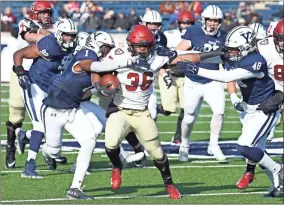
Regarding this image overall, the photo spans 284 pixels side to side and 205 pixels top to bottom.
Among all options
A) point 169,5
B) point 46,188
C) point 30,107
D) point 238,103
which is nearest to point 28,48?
point 30,107

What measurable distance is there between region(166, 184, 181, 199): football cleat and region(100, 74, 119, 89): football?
0.93 meters

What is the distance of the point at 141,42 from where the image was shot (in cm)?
761

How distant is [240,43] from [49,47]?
177 cm

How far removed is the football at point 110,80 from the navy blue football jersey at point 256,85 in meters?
0.99

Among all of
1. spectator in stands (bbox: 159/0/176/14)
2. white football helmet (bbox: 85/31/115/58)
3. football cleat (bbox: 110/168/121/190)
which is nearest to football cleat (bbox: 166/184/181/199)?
football cleat (bbox: 110/168/121/190)

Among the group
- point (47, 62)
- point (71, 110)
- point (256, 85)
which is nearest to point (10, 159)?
point (47, 62)

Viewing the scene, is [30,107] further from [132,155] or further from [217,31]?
[217,31]

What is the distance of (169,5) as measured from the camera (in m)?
21.8

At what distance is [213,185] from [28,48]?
2.09m

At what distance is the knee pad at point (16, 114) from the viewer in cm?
970

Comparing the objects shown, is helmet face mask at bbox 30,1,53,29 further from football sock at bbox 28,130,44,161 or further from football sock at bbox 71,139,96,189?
football sock at bbox 71,139,96,189

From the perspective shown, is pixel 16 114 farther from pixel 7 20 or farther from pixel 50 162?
Result: pixel 7 20

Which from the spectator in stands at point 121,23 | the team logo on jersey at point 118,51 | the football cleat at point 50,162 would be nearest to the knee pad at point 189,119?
the football cleat at point 50,162

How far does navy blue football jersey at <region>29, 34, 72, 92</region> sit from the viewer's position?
8.55 meters
